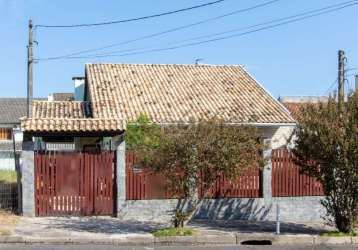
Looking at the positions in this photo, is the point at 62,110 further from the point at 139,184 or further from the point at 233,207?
the point at 233,207

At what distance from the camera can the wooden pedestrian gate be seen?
53.6ft

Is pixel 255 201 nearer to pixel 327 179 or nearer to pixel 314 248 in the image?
pixel 327 179

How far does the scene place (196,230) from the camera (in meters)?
14.3

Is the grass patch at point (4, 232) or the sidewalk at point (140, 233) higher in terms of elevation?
the grass patch at point (4, 232)

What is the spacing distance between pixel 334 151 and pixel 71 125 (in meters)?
7.13

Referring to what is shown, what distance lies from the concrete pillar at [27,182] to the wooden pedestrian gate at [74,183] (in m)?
0.13

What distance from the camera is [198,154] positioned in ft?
43.8

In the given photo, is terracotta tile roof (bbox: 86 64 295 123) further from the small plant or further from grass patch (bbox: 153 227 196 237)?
grass patch (bbox: 153 227 196 237)

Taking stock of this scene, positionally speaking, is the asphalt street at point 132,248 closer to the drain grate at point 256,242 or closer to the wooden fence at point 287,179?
the drain grate at point 256,242

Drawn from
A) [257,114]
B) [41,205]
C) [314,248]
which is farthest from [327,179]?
[257,114]

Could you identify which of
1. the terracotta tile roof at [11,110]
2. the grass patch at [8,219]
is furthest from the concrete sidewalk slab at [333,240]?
the terracotta tile roof at [11,110]

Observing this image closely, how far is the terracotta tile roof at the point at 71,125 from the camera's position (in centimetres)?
1639

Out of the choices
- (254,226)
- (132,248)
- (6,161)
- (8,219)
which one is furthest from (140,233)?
(6,161)

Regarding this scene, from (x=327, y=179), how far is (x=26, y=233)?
7.00 m
